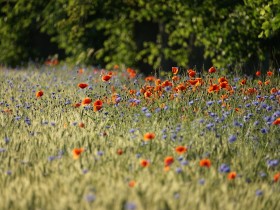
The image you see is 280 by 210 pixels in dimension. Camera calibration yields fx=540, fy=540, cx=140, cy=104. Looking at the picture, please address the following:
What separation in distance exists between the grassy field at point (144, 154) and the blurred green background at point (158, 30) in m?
3.28

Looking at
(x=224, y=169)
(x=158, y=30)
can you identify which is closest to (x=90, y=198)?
(x=224, y=169)

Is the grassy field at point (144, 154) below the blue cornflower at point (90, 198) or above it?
below

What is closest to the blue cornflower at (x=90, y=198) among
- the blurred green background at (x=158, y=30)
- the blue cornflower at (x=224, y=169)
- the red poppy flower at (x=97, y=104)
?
the blue cornflower at (x=224, y=169)

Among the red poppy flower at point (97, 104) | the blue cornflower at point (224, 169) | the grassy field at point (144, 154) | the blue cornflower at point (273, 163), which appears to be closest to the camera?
Answer: the grassy field at point (144, 154)

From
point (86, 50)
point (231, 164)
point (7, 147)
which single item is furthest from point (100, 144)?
point (86, 50)

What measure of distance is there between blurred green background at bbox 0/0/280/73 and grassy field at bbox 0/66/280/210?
328 centimetres

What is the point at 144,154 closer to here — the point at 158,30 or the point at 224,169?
the point at 224,169

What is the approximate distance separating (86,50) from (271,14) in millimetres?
6826

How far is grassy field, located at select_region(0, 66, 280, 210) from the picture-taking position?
3256mm

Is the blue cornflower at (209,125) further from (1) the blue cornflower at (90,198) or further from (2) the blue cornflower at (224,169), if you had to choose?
(1) the blue cornflower at (90,198)

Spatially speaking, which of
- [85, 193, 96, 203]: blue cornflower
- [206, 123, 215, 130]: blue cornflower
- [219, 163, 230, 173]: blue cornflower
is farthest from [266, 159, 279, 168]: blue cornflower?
[85, 193, 96, 203]: blue cornflower

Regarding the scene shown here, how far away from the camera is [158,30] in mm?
13734

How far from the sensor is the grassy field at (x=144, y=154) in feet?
10.7

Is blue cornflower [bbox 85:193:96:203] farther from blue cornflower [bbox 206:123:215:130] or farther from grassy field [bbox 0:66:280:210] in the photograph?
blue cornflower [bbox 206:123:215:130]
